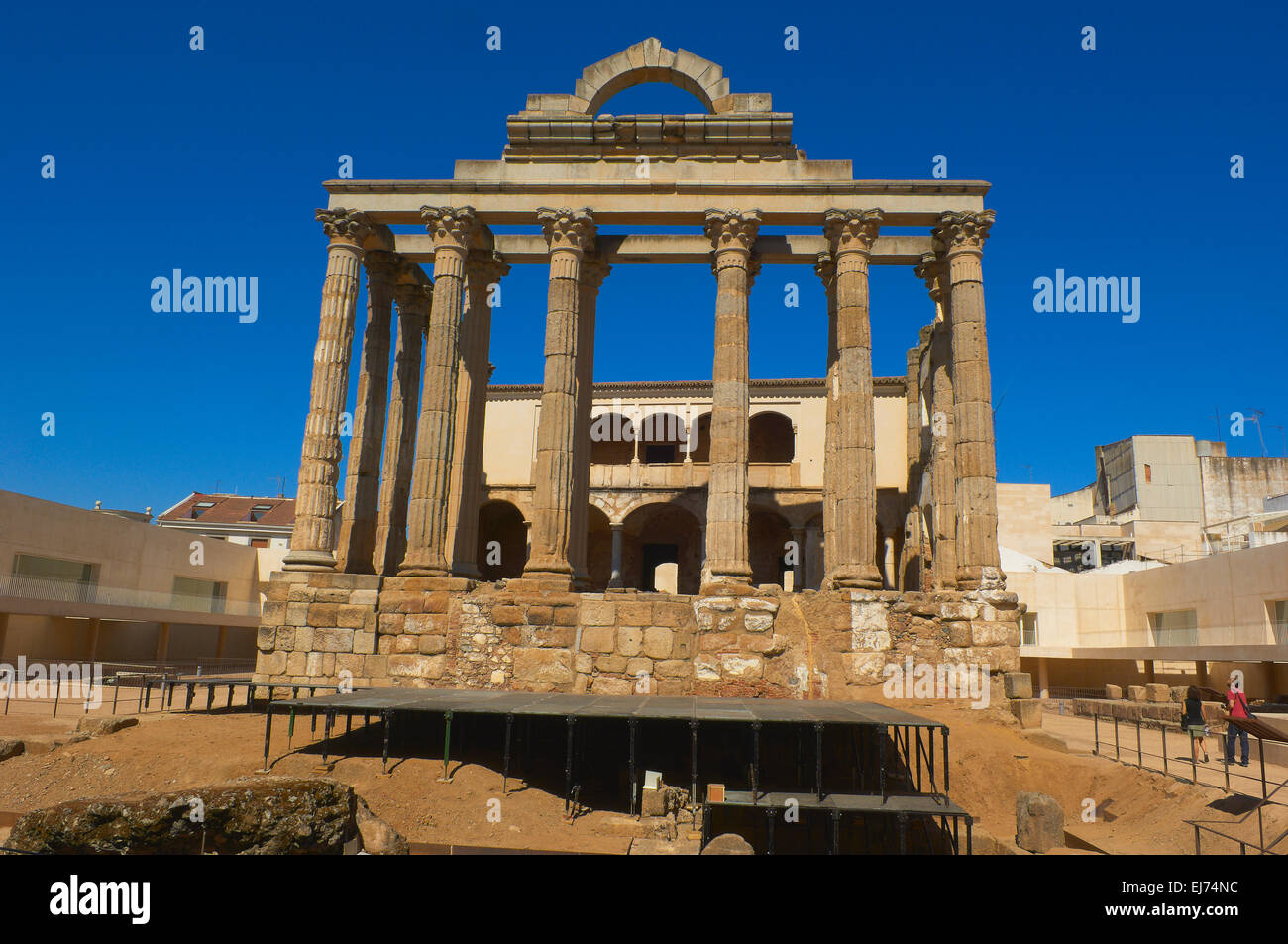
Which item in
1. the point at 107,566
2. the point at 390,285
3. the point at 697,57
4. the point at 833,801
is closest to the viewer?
the point at 833,801

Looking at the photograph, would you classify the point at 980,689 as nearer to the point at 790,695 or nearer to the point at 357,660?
the point at 790,695

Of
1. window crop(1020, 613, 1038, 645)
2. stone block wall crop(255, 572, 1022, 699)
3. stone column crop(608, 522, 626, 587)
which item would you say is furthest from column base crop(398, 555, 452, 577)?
window crop(1020, 613, 1038, 645)

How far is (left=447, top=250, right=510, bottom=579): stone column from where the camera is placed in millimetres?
18828

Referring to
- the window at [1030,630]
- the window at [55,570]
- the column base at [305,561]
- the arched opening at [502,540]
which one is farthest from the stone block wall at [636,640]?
the window at [1030,630]

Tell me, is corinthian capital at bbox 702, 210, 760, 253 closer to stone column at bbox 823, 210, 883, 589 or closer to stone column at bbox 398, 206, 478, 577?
stone column at bbox 823, 210, 883, 589

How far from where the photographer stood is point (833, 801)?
34.8 ft

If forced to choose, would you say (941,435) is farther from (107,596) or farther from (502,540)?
(107,596)

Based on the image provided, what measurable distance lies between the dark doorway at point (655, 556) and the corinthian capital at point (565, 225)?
1670 centimetres

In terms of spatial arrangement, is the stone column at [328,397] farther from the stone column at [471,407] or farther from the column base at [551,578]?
the column base at [551,578]

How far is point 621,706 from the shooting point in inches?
499

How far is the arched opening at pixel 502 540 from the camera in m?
32.4

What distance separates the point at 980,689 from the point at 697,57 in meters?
14.4

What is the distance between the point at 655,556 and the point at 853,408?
16.7 meters
